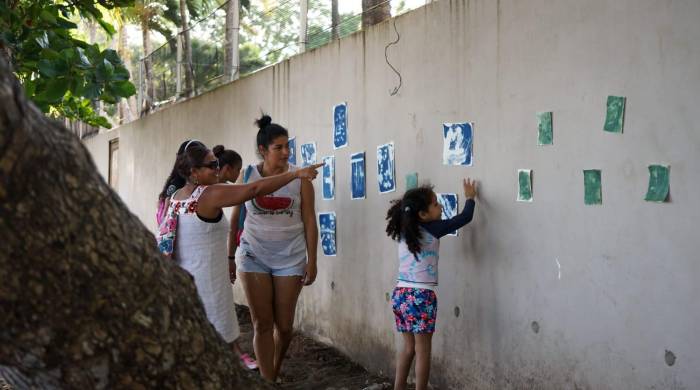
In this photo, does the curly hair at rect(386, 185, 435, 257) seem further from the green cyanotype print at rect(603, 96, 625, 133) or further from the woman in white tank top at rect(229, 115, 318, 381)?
the green cyanotype print at rect(603, 96, 625, 133)

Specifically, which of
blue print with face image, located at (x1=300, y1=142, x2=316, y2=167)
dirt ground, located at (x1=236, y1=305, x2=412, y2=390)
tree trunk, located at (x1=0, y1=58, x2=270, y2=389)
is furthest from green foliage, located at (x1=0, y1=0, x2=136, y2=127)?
tree trunk, located at (x1=0, y1=58, x2=270, y2=389)

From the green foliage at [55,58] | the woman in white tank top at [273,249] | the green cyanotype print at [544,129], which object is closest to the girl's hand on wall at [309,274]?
the woman in white tank top at [273,249]

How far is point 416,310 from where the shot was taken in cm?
470

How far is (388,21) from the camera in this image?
5.92m

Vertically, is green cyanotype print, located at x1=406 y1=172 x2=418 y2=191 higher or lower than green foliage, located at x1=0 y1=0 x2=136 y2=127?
lower

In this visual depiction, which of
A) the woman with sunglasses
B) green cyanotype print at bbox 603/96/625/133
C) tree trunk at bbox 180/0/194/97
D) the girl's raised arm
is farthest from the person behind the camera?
tree trunk at bbox 180/0/194/97

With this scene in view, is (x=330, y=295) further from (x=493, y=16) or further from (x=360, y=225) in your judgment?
(x=493, y=16)

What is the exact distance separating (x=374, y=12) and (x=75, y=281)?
5156 millimetres

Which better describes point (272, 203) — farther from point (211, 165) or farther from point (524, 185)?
point (524, 185)

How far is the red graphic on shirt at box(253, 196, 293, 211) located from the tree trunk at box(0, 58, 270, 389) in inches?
131

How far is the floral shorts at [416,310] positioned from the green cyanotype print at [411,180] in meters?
0.97

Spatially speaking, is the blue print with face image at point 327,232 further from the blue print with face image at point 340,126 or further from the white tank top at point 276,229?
the white tank top at point 276,229

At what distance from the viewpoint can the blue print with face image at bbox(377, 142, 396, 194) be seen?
5.79 m

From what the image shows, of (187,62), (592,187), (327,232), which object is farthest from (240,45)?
(592,187)
